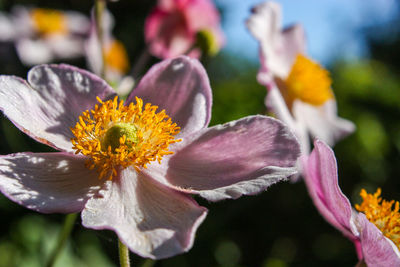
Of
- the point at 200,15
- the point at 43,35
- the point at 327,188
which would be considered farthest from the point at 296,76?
the point at 43,35

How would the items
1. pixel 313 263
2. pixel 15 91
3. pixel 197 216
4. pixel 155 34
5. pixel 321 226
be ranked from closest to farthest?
pixel 197 216
pixel 15 91
pixel 313 263
pixel 155 34
pixel 321 226

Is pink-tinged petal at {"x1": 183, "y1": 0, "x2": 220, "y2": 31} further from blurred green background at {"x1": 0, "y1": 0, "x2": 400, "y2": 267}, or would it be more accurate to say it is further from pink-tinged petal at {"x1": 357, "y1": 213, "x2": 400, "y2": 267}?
pink-tinged petal at {"x1": 357, "y1": 213, "x2": 400, "y2": 267}

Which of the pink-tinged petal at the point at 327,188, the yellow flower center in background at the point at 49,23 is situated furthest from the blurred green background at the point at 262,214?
the yellow flower center in background at the point at 49,23

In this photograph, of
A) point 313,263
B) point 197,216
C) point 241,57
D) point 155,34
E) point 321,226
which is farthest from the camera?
point 241,57

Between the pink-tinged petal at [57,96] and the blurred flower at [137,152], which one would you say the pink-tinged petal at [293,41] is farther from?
the pink-tinged petal at [57,96]

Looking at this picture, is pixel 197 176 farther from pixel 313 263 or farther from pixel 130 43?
pixel 130 43

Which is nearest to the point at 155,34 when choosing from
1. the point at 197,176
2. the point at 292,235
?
the point at 197,176
